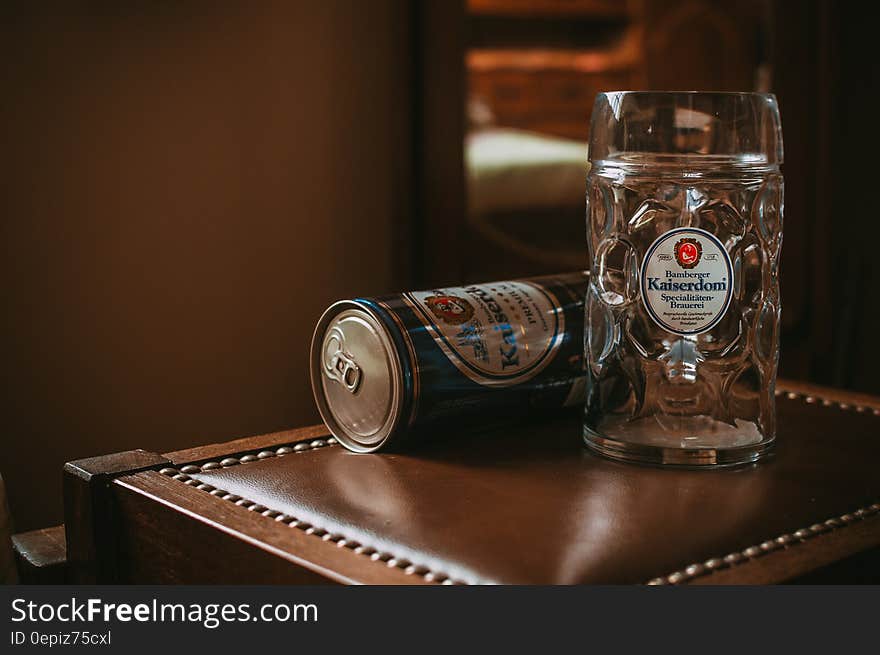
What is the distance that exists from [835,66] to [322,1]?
2.59 ft

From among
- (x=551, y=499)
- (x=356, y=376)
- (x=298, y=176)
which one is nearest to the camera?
(x=551, y=499)

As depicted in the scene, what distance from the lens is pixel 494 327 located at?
80 centimetres

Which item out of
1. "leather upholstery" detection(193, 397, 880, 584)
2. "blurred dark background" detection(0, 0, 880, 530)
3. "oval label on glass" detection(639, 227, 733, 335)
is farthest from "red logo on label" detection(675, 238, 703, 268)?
"blurred dark background" detection(0, 0, 880, 530)

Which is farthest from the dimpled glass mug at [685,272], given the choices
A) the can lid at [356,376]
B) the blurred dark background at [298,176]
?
the blurred dark background at [298,176]

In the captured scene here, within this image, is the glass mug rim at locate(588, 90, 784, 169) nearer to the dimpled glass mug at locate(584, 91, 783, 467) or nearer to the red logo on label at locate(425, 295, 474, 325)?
the dimpled glass mug at locate(584, 91, 783, 467)

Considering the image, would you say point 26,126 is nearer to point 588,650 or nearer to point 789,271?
point 588,650

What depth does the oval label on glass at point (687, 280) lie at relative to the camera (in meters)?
0.69

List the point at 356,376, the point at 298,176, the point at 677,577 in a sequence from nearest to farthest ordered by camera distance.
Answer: the point at 677,577, the point at 356,376, the point at 298,176

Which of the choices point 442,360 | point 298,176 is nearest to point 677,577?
point 442,360

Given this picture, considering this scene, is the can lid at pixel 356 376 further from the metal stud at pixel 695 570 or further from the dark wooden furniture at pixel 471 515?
the metal stud at pixel 695 570

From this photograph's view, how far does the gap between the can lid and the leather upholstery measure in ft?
0.06

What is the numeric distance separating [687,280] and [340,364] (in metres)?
0.25

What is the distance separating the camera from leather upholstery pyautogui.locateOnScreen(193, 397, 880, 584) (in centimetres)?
58

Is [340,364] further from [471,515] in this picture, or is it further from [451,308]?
[471,515]
